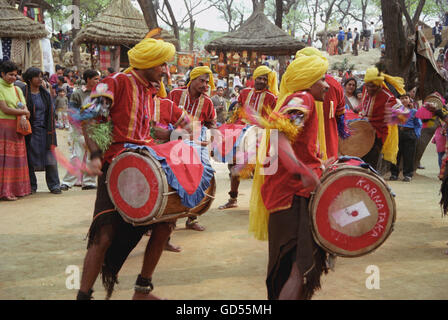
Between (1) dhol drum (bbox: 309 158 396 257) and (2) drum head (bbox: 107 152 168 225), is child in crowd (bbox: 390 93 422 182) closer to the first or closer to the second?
(1) dhol drum (bbox: 309 158 396 257)

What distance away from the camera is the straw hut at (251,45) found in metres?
19.9

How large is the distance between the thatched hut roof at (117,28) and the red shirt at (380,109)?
1081cm

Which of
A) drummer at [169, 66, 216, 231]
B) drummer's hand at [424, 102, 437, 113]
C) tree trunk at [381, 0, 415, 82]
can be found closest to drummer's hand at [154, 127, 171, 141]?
drummer at [169, 66, 216, 231]

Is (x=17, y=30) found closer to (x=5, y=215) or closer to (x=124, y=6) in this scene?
(x=124, y=6)

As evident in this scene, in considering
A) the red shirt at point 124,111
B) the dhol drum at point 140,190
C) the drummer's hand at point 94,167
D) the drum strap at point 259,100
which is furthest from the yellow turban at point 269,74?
the drummer's hand at point 94,167

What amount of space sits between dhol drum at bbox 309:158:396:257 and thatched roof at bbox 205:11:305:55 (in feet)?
56.7

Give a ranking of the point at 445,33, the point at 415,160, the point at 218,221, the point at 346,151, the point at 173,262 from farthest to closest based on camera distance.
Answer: the point at 445,33 → the point at 415,160 → the point at 218,221 → the point at 346,151 → the point at 173,262

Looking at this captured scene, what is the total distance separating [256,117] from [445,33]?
37895 millimetres

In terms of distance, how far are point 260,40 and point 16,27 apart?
9.30 metres

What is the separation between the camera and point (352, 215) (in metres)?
3.08

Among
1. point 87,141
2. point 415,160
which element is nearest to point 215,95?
point 415,160

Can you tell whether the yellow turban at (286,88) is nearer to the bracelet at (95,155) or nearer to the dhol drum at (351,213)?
the dhol drum at (351,213)

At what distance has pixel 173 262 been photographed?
4941 millimetres

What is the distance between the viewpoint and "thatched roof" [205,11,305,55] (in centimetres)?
1984
